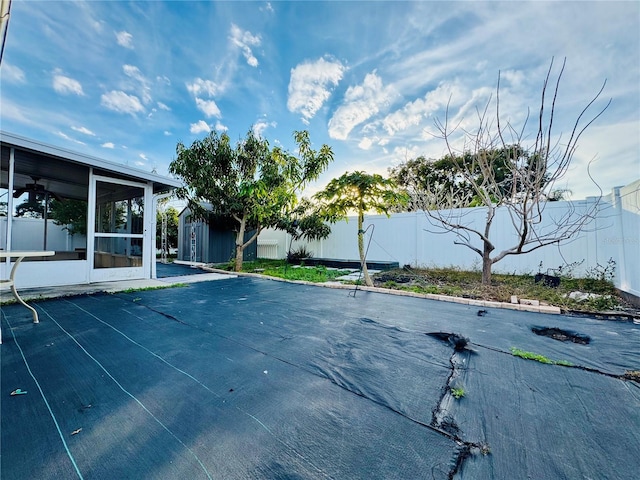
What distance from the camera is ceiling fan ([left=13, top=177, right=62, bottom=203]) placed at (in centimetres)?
520

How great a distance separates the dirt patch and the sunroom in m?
6.65

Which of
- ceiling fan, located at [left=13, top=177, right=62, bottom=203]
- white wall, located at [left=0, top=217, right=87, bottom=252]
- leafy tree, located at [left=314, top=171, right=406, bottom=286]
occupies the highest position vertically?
ceiling fan, located at [left=13, top=177, right=62, bottom=203]

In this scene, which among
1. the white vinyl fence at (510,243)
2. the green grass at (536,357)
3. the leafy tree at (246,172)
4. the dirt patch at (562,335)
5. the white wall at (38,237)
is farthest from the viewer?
the leafy tree at (246,172)

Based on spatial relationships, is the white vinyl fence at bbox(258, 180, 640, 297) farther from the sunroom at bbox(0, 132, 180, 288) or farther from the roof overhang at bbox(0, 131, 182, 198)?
the roof overhang at bbox(0, 131, 182, 198)

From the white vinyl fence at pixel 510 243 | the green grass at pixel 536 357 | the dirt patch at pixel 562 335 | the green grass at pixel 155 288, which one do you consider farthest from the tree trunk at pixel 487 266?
the green grass at pixel 155 288

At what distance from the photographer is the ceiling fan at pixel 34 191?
5204mm

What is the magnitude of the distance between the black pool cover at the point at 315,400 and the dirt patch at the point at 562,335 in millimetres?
29

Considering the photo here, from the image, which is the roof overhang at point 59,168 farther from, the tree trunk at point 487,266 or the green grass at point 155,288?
the tree trunk at point 487,266

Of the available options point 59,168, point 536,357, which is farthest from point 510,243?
point 59,168

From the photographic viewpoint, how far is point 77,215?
18.1 ft

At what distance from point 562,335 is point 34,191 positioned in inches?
375

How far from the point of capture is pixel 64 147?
13.6ft

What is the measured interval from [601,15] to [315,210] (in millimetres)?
6724

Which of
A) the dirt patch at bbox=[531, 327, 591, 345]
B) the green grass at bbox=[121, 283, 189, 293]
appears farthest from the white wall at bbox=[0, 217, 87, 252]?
the dirt patch at bbox=[531, 327, 591, 345]
